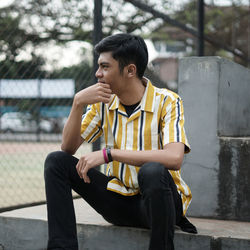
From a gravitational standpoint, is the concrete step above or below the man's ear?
below

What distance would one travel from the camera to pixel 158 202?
2.24 meters

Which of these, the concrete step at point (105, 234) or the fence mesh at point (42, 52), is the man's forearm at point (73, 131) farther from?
the fence mesh at point (42, 52)

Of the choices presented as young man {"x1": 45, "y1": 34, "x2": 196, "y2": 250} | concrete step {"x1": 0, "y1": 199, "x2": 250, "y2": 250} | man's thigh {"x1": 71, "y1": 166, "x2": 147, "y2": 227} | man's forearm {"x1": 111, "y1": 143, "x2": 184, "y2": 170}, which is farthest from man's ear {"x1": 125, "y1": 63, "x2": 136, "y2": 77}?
concrete step {"x1": 0, "y1": 199, "x2": 250, "y2": 250}

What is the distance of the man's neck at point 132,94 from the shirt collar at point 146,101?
0.11 ft

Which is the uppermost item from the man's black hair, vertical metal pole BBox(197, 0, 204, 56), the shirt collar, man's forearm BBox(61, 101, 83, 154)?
vertical metal pole BBox(197, 0, 204, 56)

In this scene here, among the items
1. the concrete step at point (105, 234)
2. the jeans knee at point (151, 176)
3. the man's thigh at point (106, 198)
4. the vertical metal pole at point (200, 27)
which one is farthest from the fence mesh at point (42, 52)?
the jeans knee at point (151, 176)

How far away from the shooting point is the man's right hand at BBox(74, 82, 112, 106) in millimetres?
2600

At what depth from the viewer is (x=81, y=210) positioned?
3.37 m

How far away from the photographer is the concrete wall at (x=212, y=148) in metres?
3.07

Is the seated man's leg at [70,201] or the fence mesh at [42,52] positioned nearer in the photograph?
the seated man's leg at [70,201]

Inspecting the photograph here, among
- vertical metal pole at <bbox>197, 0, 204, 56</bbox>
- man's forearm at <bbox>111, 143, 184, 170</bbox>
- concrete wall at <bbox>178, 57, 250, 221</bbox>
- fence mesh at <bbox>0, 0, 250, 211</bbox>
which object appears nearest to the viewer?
man's forearm at <bbox>111, 143, 184, 170</bbox>

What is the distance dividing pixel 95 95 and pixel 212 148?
0.94 meters

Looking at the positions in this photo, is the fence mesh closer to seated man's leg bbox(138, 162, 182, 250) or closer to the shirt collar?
the shirt collar

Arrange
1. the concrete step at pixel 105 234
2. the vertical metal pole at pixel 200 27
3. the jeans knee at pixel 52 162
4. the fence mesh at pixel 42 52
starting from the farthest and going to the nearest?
the vertical metal pole at pixel 200 27 → the fence mesh at pixel 42 52 → the concrete step at pixel 105 234 → the jeans knee at pixel 52 162
